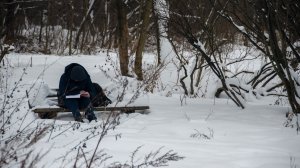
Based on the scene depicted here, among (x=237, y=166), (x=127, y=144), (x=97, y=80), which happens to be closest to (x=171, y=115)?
(x=127, y=144)

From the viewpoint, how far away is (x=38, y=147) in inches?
154

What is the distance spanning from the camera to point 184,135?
5.05 metres

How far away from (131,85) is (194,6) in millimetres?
2111

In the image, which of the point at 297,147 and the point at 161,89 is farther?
the point at 161,89

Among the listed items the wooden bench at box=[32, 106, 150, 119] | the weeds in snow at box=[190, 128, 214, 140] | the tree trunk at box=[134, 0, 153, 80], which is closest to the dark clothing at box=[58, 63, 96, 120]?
the wooden bench at box=[32, 106, 150, 119]

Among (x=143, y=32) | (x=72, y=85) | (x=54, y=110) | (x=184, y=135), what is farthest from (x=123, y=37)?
(x=184, y=135)

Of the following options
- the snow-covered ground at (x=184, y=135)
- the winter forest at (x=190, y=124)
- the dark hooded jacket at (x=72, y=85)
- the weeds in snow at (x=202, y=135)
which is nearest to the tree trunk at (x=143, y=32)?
the winter forest at (x=190, y=124)

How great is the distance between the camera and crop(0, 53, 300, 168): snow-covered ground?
3707 millimetres

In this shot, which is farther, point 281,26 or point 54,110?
point 54,110

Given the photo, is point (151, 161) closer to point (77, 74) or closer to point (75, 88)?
point (75, 88)

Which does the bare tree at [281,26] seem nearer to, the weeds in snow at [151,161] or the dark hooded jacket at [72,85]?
the weeds in snow at [151,161]

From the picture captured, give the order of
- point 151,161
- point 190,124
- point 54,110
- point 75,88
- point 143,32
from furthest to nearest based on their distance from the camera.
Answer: point 143,32, point 75,88, point 54,110, point 190,124, point 151,161

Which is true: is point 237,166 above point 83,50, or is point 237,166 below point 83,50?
below

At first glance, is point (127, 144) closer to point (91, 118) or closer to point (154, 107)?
point (91, 118)
